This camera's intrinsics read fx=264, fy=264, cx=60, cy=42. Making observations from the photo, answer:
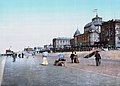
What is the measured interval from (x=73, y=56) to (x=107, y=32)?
3054 inches

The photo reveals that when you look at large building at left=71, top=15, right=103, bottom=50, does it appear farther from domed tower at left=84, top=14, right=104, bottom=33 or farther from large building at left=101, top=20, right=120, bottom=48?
large building at left=101, top=20, right=120, bottom=48

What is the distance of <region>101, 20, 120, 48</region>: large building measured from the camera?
108m

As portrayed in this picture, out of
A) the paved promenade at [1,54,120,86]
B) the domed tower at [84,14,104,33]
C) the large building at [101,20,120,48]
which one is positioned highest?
the domed tower at [84,14,104,33]

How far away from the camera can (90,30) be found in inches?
5625

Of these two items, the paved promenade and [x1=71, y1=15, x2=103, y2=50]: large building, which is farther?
[x1=71, y1=15, x2=103, y2=50]: large building

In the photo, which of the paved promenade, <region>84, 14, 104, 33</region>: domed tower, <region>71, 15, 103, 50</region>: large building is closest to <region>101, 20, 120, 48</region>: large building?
<region>71, 15, 103, 50</region>: large building

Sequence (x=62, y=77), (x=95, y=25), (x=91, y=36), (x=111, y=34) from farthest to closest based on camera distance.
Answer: (x=95, y=25)
(x=91, y=36)
(x=111, y=34)
(x=62, y=77)

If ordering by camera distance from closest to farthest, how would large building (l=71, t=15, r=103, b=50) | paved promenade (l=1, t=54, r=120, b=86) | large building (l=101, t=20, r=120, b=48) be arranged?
1. paved promenade (l=1, t=54, r=120, b=86)
2. large building (l=101, t=20, r=120, b=48)
3. large building (l=71, t=15, r=103, b=50)

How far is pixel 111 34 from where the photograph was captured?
367 feet

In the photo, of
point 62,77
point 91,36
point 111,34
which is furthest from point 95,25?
point 62,77

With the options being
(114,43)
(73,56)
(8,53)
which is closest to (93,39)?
(114,43)

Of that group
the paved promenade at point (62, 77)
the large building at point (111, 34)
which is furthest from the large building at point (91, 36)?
the paved promenade at point (62, 77)

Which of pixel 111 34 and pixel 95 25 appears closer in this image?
pixel 111 34

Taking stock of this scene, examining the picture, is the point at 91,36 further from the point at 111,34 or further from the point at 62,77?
the point at 62,77
